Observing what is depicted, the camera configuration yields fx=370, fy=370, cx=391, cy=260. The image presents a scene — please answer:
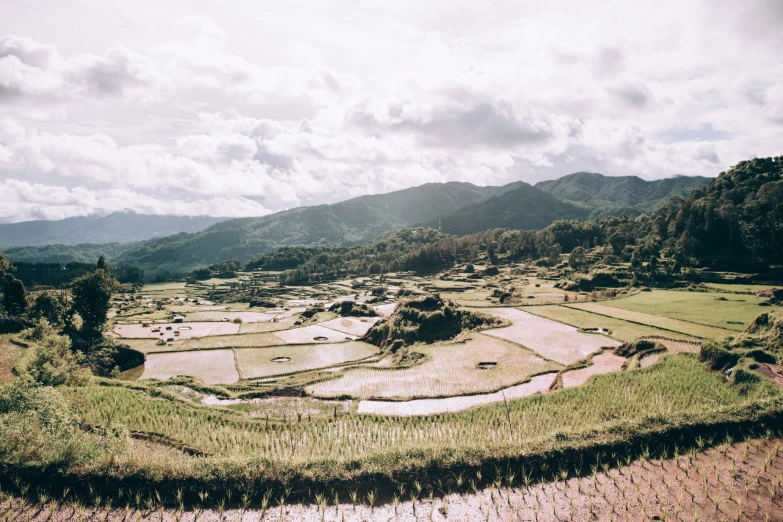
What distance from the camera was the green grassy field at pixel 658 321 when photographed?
4303 cm

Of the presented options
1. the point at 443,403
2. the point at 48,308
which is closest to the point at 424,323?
the point at 443,403

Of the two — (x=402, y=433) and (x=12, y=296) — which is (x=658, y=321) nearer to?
(x=402, y=433)

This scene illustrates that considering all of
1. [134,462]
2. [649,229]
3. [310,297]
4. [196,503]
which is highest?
[649,229]

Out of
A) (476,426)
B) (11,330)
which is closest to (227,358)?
(11,330)

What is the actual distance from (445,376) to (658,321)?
36.0 meters

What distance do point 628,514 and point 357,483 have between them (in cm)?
998

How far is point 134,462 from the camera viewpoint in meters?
15.5

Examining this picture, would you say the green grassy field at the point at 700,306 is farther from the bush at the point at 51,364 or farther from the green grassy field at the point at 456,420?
the bush at the point at 51,364

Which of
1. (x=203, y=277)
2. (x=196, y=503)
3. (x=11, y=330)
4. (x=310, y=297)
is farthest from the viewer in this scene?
(x=203, y=277)

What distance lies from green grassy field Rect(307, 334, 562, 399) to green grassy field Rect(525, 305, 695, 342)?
15.7 meters

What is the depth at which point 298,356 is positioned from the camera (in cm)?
4722

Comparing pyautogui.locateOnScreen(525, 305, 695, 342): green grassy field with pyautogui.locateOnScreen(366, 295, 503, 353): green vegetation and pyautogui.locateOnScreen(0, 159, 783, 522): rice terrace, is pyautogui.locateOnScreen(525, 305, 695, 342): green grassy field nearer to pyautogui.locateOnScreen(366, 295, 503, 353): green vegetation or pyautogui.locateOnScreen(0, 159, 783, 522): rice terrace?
pyautogui.locateOnScreen(0, 159, 783, 522): rice terrace

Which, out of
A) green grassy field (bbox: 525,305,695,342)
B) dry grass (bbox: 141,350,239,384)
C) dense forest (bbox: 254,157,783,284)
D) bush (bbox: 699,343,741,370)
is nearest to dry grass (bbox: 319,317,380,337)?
dry grass (bbox: 141,350,239,384)

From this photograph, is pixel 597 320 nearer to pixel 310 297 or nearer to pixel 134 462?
pixel 134 462
